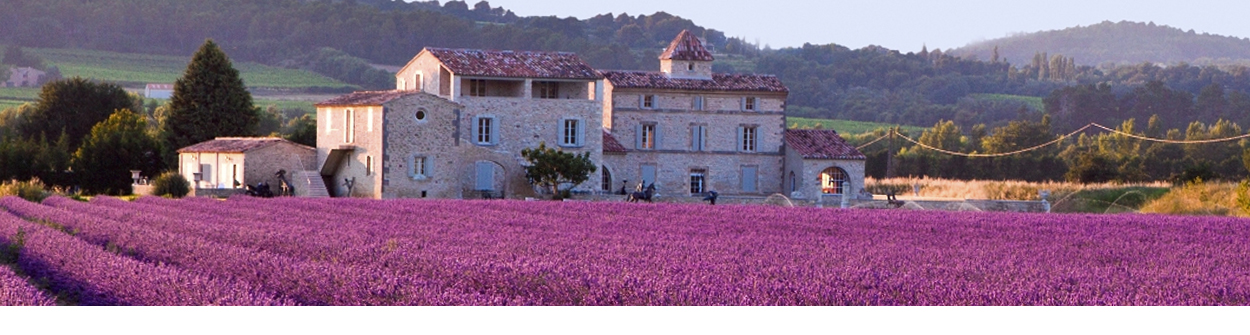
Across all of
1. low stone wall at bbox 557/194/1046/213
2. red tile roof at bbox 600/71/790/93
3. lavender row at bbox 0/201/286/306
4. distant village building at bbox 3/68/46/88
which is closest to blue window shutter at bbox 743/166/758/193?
red tile roof at bbox 600/71/790/93

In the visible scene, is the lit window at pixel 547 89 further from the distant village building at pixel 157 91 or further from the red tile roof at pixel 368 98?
the distant village building at pixel 157 91

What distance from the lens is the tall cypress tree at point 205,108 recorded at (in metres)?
51.5

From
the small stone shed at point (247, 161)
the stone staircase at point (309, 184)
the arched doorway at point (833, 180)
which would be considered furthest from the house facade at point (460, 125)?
the arched doorway at point (833, 180)

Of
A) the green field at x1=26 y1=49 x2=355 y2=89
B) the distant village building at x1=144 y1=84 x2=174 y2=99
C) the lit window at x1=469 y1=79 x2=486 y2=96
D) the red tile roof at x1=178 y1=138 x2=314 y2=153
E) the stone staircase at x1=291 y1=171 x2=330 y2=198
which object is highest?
the green field at x1=26 y1=49 x2=355 y2=89

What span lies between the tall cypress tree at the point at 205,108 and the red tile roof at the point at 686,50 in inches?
605

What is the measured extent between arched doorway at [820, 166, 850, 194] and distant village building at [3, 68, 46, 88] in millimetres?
70021

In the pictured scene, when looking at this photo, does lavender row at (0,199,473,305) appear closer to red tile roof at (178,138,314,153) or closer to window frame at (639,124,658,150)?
red tile roof at (178,138,314,153)

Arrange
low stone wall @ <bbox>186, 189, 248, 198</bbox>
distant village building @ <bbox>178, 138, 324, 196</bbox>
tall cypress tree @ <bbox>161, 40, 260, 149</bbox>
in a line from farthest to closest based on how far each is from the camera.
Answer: tall cypress tree @ <bbox>161, 40, 260, 149</bbox>
distant village building @ <bbox>178, 138, 324, 196</bbox>
low stone wall @ <bbox>186, 189, 248, 198</bbox>

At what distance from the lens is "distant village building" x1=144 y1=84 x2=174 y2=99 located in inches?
3757

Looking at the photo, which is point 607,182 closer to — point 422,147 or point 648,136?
point 648,136

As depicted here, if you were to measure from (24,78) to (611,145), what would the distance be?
231 ft

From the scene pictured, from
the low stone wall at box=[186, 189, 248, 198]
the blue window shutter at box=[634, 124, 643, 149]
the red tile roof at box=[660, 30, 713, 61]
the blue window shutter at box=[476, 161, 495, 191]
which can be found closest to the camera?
the low stone wall at box=[186, 189, 248, 198]

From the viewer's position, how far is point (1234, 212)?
102 ft
